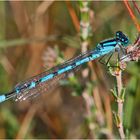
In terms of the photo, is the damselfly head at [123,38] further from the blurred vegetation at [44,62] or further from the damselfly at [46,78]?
the blurred vegetation at [44,62]

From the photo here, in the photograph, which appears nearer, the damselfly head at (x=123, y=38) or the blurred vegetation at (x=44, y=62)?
the damselfly head at (x=123, y=38)

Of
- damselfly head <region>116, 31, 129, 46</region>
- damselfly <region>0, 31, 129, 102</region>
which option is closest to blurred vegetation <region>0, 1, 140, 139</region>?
damselfly <region>0, 31, 129, 102</region>

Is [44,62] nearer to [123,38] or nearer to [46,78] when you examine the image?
[46,78]

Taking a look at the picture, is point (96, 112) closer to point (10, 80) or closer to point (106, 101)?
point (106, 101)

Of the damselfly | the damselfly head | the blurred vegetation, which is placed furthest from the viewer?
the blurred vegetation

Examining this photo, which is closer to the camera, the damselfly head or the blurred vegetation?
the damselfly head

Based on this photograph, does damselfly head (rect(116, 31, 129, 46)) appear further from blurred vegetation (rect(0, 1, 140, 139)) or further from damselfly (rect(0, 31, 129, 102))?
blurred vegetation (rect(0, 1, 140, 139))

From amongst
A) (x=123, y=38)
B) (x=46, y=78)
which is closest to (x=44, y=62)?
(x=46, y=78)

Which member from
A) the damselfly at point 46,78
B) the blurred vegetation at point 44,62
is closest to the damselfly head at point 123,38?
the damselfly at point 46,78

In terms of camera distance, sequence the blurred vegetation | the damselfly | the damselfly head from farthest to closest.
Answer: the blurred vegetation → the damselfly → the damselfly head
